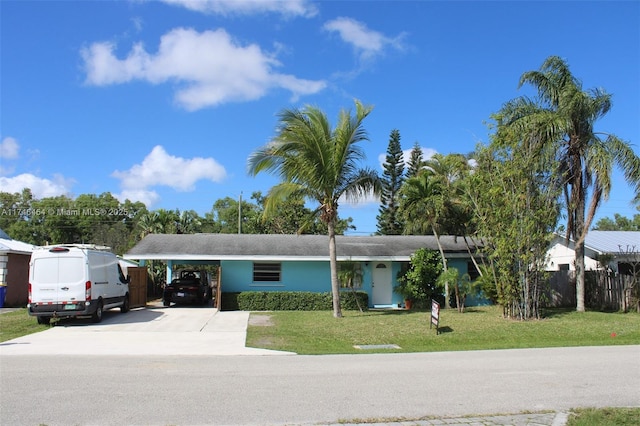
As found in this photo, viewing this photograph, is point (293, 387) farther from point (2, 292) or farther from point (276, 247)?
point (2, 292)

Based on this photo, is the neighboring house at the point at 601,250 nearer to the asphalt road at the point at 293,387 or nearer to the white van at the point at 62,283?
the asphalt road at the point at 293,387

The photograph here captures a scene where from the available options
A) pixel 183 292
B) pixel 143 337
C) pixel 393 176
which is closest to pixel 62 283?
pixel 143 337

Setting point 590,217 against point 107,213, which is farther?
point 107,213

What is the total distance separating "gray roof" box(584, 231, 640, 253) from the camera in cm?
2579

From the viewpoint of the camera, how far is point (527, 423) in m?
6.12

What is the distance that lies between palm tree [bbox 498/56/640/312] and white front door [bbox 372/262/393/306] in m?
8.20

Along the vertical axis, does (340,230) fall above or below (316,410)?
above

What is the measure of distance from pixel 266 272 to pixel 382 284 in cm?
559

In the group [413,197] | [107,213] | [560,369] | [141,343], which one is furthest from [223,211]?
[560,369]

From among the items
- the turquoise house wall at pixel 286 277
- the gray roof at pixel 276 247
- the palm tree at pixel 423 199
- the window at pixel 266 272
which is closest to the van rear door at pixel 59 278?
the gray roof at pixel 276 247

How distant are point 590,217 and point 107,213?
5942cm

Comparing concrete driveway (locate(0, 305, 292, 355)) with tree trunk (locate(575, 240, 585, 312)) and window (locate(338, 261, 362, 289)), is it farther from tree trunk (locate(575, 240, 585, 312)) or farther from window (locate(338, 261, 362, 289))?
tree trunk (locate(575, 240, 585, 312))

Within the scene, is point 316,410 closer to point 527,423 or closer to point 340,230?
point 527,423

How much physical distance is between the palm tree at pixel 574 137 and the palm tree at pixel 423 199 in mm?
3467
